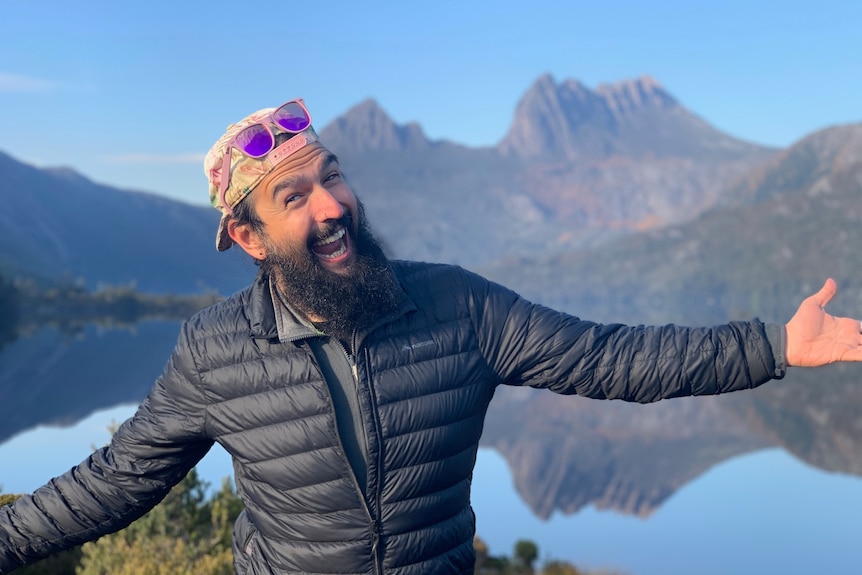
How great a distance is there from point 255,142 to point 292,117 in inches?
8.1

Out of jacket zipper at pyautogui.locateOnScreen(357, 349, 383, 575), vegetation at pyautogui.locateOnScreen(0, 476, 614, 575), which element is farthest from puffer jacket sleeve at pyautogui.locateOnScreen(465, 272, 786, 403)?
vegetation at pyautogui.locateOnScreen(0, 476, 614, 575)

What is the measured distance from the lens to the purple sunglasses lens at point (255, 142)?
3.15 meters

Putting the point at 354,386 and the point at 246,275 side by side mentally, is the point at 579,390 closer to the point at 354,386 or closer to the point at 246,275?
the point at 354,386

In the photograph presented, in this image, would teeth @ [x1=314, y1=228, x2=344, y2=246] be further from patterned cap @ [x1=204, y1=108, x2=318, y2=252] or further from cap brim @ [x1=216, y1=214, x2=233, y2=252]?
cap brim @ [x1=216, y1=214, x2=233, y2=252]

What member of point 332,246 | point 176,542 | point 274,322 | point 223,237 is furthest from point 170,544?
point 332,246

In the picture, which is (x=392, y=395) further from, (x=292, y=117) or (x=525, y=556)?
(x=525, y=556)

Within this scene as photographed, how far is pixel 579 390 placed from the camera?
3.19 metres

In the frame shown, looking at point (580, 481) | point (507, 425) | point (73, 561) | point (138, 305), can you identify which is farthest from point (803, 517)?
point (138, 305)

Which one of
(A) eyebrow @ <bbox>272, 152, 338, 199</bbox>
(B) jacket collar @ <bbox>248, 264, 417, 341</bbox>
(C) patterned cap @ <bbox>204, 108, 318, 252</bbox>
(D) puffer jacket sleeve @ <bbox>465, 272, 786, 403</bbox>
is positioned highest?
(C) patterned cap @ <bbox>204, 108, 318, 252</bbox>

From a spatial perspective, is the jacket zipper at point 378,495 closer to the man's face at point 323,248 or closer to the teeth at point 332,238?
the man's face at point 323,248

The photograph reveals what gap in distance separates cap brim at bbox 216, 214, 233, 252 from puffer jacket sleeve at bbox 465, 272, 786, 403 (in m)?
0.95

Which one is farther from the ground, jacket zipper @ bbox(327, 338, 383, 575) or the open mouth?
the open mouth

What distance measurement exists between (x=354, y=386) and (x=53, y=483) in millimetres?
1289

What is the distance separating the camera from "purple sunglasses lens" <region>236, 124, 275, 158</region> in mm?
3148
